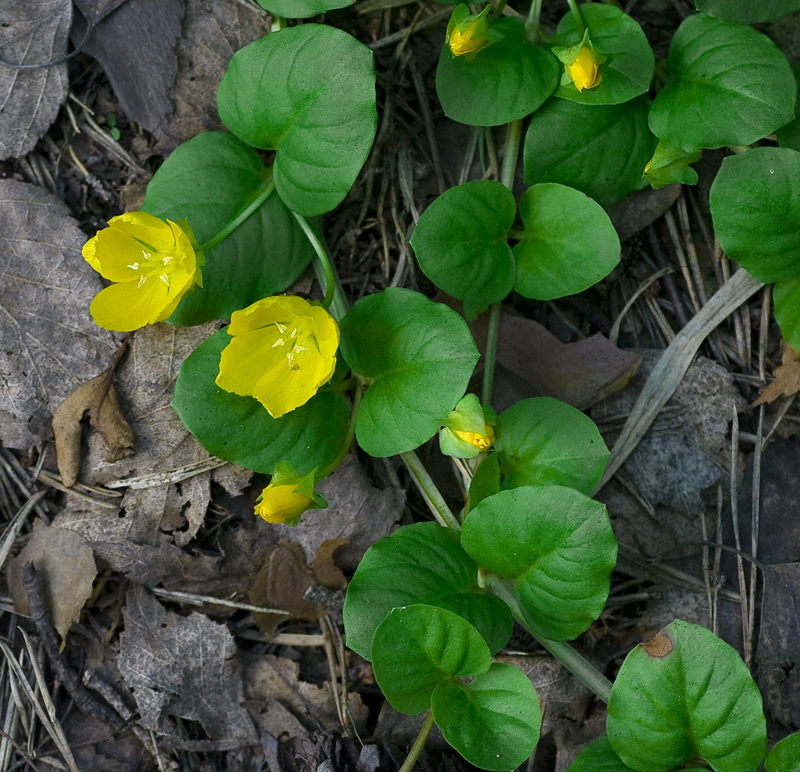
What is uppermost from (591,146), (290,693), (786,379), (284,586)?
(591,146)

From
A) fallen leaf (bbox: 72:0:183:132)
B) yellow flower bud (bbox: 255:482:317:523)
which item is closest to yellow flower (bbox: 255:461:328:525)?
yellow flower bud (bbox: 255:482:317:523)

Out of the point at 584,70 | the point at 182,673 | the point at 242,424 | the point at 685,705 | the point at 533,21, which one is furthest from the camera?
the point at 182,673

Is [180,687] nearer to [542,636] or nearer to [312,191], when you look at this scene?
[542,636]

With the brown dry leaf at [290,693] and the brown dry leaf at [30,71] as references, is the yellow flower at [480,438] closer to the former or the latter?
the brown dry leaf at [290,693]

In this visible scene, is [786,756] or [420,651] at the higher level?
[420,651]

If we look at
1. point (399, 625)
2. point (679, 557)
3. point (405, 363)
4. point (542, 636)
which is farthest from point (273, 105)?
point (679, 557)

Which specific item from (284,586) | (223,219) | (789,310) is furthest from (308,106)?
(789,310)

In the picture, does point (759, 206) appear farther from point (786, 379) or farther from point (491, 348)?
point (491, 348)
